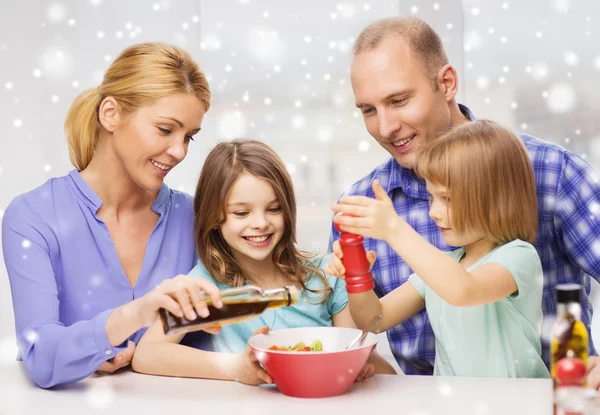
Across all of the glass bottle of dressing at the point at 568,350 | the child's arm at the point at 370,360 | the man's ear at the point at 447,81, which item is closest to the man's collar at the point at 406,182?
the man's ear at the point at 447,81

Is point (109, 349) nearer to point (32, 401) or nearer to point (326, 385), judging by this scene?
point (32, 401)

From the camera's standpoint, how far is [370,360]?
142 centimetres

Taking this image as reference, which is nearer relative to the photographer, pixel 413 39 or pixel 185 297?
pixel 185 297

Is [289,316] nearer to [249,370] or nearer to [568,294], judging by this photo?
[249,370]

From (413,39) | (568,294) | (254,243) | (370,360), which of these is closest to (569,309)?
(568,294)

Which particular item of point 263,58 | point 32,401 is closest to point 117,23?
point 263,58

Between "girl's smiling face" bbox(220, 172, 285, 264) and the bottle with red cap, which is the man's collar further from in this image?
the bottle with red cap

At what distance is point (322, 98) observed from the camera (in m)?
2.84

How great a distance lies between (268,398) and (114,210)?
65 cm

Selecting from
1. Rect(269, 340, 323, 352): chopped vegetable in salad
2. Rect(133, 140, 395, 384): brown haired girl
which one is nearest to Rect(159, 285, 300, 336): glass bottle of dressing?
Rect(269, 340, 323, 352): chopped vegetable in salad

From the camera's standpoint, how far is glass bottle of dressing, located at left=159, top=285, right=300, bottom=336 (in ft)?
3.47

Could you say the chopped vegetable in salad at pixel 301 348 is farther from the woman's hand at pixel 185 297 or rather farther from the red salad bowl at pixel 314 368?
the woman's hand at pixel 185 297

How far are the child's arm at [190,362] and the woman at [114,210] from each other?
5 cm

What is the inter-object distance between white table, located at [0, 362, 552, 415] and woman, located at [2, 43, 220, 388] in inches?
5.2
